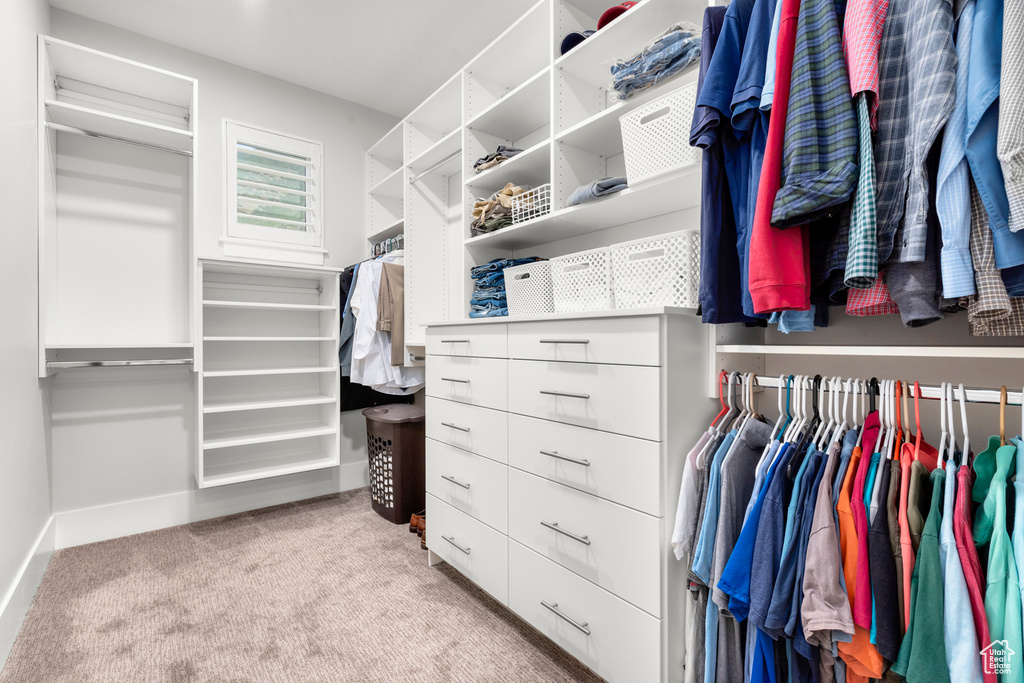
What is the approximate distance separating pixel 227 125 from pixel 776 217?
319 cm

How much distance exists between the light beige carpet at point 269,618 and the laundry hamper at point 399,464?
20cm

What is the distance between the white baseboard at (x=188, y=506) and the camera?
8.27ft

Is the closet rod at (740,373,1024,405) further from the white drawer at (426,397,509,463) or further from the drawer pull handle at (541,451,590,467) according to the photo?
the white drawer at (426,397,509,463)

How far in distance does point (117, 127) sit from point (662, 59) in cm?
268

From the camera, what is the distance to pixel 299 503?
3111mm

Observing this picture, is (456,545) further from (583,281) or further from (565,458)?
(583,281)

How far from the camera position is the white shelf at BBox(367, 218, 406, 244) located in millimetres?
3152

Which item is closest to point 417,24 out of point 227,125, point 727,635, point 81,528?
point 227,125

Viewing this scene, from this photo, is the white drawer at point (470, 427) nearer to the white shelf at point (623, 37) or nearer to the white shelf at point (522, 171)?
the white shelf at point (522, 171)

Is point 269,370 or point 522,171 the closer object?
point 522,171

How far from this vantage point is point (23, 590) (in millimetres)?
1801

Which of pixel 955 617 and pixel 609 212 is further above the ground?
A: pixel 609 212

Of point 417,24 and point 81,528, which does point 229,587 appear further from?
point 417,24

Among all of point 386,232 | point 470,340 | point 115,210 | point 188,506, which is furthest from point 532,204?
point 188,506
